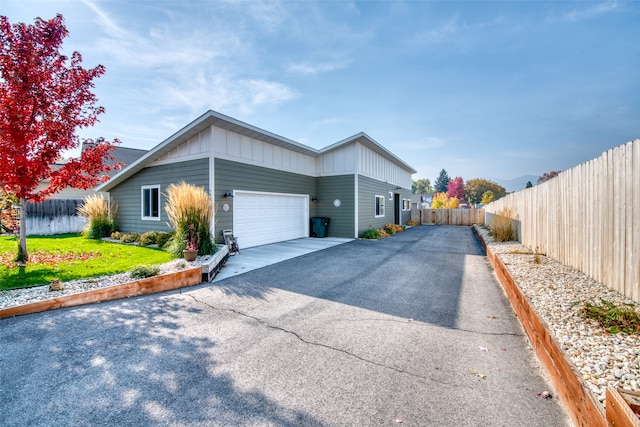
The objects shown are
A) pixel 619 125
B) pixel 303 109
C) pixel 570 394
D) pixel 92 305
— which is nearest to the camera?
pixel 570 394

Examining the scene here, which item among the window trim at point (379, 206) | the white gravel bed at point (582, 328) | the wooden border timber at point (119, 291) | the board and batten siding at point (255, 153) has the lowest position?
the wooden border timber at point (119, 291)

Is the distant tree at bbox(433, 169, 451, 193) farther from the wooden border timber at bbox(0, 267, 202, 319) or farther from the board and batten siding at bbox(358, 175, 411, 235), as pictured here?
the wooden border timber at bbox(0, 267, 202, 319)

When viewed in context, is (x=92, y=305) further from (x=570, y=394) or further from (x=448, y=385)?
(x=570, y=394)

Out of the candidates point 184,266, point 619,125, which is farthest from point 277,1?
point 619,125

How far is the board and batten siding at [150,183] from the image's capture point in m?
8.57

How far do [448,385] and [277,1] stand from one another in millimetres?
9073

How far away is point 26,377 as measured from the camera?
2361mm

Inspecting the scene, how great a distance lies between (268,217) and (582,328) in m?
8.87

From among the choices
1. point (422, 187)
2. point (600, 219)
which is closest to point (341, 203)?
point (600, 219)

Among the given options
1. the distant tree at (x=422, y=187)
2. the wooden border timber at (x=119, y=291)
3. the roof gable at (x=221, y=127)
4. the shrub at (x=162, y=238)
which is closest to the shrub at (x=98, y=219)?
the roof gable at (x=221, y=127)

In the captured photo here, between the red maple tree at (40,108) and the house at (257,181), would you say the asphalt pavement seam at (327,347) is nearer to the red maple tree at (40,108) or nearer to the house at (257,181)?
the house at (257,181)

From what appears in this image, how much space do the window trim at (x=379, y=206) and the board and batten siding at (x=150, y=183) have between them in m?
8.97

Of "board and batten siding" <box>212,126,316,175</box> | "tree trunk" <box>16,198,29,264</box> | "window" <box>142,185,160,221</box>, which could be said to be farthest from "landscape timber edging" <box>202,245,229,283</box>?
"window" <box>142,185,160,221</box>

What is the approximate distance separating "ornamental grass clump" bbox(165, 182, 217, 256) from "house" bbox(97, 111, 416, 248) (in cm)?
154
